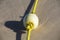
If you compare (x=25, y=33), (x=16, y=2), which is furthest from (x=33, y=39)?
(x=16, y=2)

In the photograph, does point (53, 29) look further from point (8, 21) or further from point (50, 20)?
point (8, 21)

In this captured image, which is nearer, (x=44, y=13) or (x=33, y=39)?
(x=33, y=39)

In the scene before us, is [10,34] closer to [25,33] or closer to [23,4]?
[25,33]

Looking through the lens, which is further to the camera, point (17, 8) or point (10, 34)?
point (17, 8)

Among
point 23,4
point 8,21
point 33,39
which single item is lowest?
point 33,39

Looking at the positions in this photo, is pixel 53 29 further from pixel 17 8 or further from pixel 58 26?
pixel 17 8

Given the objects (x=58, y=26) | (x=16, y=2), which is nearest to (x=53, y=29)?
(x=58, y=26)

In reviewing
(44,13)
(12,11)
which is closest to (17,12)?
(12,11)

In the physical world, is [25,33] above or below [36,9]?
below

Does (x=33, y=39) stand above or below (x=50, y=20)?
below
